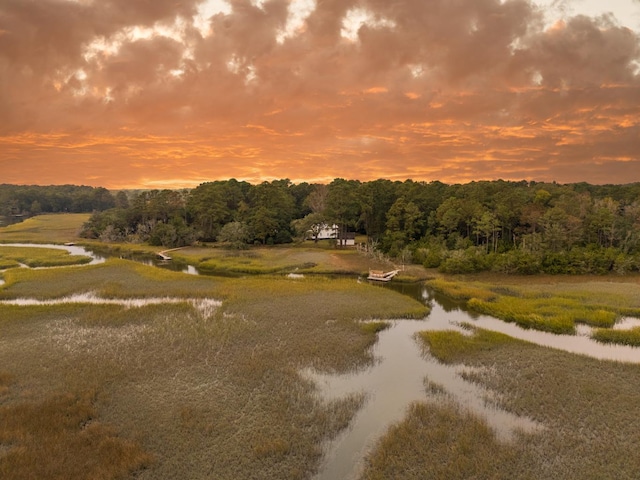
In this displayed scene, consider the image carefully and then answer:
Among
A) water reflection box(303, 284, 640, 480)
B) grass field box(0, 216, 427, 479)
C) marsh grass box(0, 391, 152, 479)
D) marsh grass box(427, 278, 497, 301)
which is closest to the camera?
marsh grass box(0, 391, 152, 479)

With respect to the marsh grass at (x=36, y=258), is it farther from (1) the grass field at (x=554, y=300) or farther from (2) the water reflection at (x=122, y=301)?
(1) the grass field at (x=554, y=300)

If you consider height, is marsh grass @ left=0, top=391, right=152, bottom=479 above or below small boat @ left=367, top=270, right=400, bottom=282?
below

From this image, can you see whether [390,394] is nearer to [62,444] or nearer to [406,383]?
[406,383]

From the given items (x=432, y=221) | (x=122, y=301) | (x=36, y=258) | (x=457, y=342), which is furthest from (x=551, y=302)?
(x=36, y=258)

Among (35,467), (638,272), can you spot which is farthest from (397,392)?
(638,272)

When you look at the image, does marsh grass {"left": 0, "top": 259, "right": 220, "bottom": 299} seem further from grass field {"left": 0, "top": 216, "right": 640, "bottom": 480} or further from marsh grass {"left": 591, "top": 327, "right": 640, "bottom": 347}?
marsh grass {"left": 591, "top": 327, "right": 640, "bottom": 347}

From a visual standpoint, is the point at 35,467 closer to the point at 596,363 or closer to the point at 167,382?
the point at 167,382

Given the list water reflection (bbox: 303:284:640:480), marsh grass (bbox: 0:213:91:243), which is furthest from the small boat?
marsh grass (bbox: 0:213:91:243)
